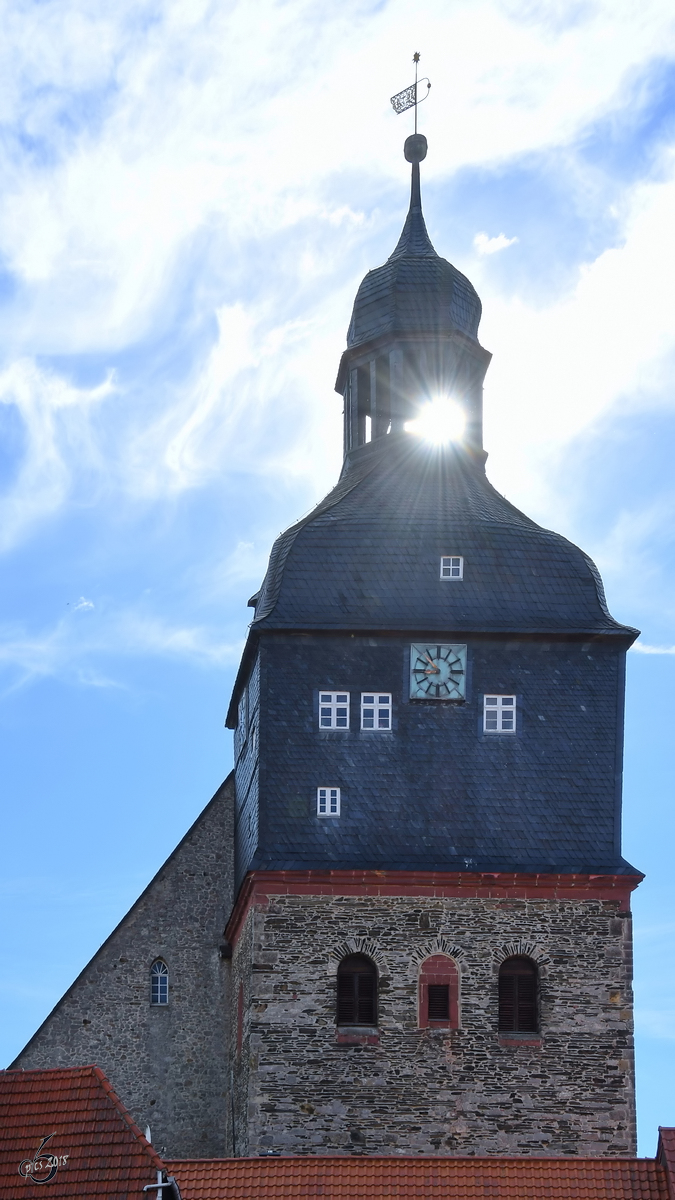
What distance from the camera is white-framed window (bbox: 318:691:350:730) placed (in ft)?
116

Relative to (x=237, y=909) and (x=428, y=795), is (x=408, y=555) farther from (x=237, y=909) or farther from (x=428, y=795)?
(x=237, y=909)

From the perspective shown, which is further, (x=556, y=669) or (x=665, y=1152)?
(x=556, y=669)

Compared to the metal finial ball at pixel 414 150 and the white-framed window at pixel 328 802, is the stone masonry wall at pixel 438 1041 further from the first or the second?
the metal finial ball at pixel 414 150

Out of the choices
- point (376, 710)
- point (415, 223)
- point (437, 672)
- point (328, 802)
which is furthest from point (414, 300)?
point (328, 802)

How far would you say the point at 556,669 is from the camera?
35.8m

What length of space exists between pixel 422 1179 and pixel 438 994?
17.6 ft

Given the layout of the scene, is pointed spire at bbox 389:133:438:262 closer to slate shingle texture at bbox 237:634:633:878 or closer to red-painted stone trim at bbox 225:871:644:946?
slate shingle texture at bbox 237:634:633:878

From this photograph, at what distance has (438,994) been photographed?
33938mm

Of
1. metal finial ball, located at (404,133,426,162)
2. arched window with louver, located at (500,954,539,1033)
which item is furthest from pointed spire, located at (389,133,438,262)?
arched window with louver, located at (500,954,539,1033)

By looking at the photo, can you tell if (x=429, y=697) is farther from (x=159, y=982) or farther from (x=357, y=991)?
(x=159, y=982)

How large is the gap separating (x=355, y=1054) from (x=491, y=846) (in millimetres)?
3849

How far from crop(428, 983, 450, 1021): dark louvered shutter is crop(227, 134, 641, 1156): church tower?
2.0 inches

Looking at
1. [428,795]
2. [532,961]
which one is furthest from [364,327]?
[532,961]

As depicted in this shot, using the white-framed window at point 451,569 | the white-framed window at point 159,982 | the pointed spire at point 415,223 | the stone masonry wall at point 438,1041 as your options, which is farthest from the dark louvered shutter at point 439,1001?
the pointed spire at point 415,223
